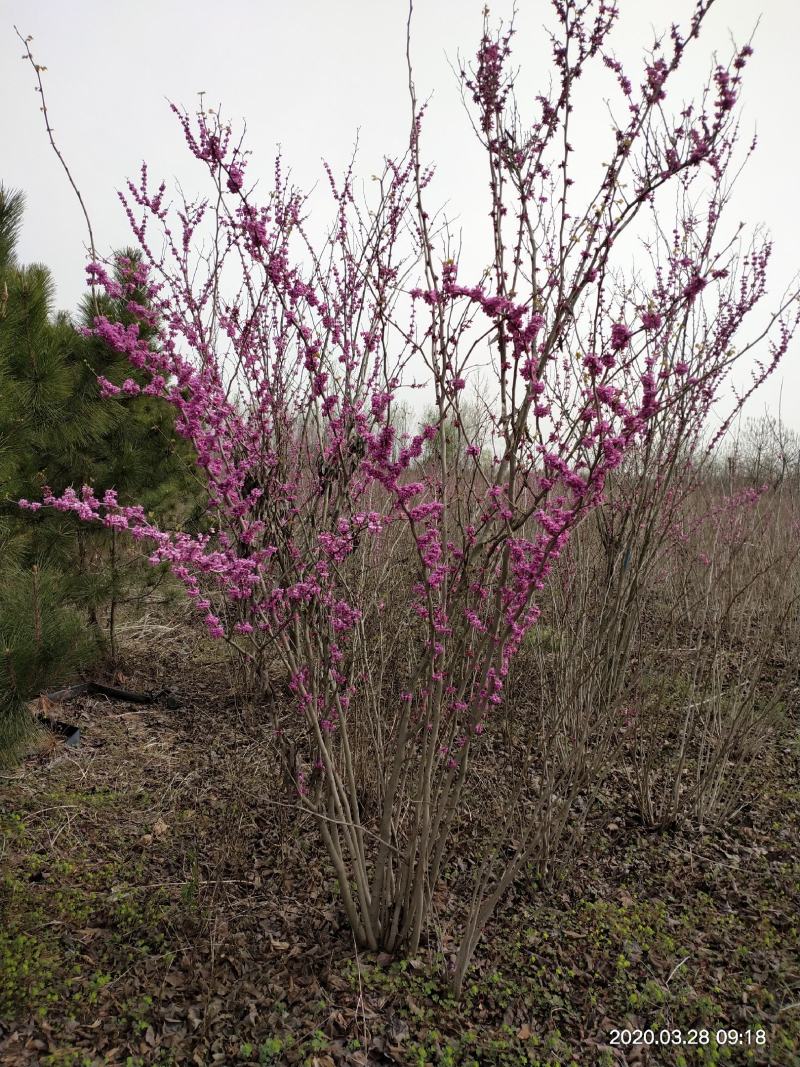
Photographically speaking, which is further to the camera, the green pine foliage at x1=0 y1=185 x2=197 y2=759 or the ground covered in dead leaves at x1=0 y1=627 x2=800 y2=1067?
the green pine foliage at x1=0 y1=185 x2=197 y2=759

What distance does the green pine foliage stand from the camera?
117 inches

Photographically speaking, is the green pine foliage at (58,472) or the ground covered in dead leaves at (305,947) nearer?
the ground covered in dead leaves at (305,947)

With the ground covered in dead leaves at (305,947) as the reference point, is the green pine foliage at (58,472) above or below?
above

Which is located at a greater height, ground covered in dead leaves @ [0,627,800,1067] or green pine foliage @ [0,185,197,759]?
green pine foliage @ [0,185,197,759]

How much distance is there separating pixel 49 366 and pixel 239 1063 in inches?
137

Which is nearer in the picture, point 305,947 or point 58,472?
point 305,947

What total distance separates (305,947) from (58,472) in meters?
3.60

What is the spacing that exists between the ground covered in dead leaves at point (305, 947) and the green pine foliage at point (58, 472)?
2.56 feet

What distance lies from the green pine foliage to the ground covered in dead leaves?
78cm

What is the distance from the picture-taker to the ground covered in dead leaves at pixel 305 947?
2.19 meters

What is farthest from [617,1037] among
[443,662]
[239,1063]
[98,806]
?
[98,806]

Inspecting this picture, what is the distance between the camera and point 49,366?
12.4ft

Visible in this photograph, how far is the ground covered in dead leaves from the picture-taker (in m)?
2.19

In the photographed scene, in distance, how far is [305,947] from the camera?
2.57 metres
